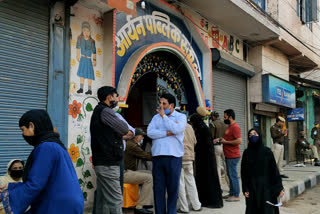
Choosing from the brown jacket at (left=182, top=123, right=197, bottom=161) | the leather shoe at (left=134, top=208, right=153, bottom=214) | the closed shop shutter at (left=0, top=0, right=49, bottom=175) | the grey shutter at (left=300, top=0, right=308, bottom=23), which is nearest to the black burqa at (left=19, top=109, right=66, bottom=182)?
the closed shop shutter at (left=0, top=0, right=49, bottom=175)

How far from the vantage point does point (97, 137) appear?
3.79 m

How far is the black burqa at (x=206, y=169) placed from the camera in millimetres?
5496

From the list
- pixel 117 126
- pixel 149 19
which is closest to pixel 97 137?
pixel 117 126

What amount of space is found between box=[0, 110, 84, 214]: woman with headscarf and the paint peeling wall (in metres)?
2.93

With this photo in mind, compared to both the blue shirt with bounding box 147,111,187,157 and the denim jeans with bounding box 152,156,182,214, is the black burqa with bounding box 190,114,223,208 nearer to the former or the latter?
the blue shirt with bounding box 147,111,187,157

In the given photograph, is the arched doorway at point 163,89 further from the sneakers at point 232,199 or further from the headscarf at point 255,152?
the headscarf at point 255,152

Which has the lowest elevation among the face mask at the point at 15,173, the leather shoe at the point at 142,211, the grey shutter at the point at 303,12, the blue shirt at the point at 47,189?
the leather shoe at the point at 142,211

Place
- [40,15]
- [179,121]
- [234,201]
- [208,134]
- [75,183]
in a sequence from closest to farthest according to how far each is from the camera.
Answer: [75,183] → [179,121] → [40,15] → [208,134] → [234,201]

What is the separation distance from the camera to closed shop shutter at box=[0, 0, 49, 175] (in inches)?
169

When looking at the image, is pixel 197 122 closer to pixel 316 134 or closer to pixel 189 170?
pixel 189 170

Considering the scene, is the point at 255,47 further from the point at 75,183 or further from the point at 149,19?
the point at 75,183

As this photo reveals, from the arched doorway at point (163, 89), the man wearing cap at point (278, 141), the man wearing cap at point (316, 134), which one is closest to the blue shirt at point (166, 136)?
the arched doorway at point (163, 89)

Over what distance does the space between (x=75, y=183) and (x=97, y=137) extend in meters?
1.63

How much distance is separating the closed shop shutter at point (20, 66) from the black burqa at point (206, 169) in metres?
2.52
